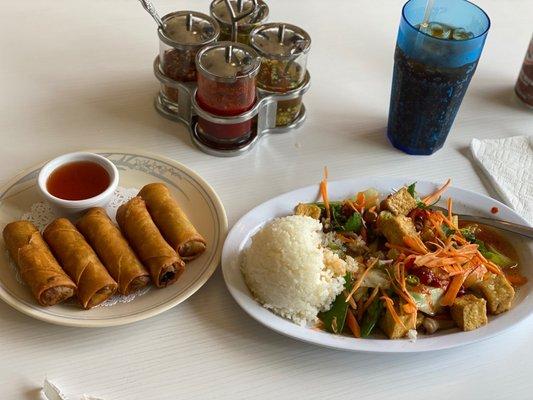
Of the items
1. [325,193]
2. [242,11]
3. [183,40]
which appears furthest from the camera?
[242,11]

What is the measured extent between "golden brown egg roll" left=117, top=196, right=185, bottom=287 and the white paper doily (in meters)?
0.05

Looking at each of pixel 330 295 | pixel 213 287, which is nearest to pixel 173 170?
pixel 213 287

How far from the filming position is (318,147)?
1634mm

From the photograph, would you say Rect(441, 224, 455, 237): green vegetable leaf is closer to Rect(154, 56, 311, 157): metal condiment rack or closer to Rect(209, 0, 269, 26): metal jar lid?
Rect(154, 56, 311, 157): metal condiment rack

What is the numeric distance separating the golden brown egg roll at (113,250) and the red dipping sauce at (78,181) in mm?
63

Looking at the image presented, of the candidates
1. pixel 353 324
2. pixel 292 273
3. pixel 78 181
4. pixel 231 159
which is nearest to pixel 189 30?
pixel 231 159

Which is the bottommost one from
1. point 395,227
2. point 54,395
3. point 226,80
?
point 54,395

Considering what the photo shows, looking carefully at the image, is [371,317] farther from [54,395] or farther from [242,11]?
[242,11]

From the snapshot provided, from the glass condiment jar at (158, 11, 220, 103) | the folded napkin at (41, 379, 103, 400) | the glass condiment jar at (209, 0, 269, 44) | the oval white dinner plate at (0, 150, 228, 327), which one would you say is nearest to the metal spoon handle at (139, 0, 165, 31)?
the glass condiment jar at (158, 11, 220, 103)

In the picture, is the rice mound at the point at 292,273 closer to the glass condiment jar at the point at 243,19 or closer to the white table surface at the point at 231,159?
the white table surface at the point at 231,159

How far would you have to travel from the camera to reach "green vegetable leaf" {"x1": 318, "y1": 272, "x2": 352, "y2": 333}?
119 centimetres

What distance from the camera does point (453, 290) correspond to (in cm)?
123

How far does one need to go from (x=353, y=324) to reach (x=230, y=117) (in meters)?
A: 0.57

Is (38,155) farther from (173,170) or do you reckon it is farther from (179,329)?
(179,329)
